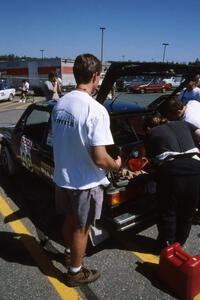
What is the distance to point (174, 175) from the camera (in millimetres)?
3035

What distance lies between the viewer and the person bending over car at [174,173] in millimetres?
3041

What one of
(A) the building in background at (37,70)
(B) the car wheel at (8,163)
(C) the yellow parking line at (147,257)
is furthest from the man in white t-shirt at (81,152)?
(A) the building in background at (37,70)

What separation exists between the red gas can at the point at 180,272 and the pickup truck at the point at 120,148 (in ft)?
1.76

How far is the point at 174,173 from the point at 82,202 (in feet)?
3.35

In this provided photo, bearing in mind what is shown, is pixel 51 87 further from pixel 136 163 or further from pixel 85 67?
pixel 85 67

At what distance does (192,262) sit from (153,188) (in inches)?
42.9

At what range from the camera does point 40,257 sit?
3.30m

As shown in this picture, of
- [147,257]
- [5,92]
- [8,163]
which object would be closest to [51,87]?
[8,163]

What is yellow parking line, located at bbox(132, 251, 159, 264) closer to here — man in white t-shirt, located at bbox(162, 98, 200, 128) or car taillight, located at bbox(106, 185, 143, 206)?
car taillight, located at bbox(106, 185, 143, 206)

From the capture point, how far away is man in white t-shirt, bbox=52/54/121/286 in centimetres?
234

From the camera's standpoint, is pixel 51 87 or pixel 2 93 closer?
pixel 51 87

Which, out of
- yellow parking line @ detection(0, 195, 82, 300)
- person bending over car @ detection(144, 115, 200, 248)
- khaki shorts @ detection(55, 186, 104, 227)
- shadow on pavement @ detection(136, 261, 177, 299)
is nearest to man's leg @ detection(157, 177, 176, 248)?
person bending over car @ detection(144, 115, 200, 248)

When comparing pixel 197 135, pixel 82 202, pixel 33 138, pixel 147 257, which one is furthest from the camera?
pixel 33 138

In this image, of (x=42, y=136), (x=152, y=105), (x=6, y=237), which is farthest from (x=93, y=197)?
(x=152, y=105)
